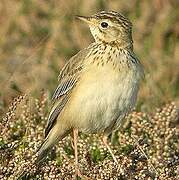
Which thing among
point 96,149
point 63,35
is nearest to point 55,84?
point 63,35

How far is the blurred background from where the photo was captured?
35.4ft

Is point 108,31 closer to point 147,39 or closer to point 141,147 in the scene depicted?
point 141,147

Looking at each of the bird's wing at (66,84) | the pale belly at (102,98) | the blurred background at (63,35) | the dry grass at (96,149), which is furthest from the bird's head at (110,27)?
the blurred background at (63,35)

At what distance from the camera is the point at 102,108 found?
22.6 ft

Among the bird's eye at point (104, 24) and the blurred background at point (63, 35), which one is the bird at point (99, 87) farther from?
the blurred background at point (63, 35)

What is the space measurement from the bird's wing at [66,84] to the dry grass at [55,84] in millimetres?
245

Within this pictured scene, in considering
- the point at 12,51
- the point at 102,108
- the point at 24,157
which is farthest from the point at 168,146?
the point at 12,51

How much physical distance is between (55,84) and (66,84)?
10.1 ft

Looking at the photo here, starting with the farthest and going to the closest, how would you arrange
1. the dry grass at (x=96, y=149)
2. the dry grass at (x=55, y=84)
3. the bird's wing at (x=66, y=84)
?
the bird's wing at (x=66, y=84) → the dry grass at (x=55, y=84) → the dry grass at (x=96, y=149)

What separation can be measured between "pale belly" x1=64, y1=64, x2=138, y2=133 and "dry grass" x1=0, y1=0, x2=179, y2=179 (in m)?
0.29

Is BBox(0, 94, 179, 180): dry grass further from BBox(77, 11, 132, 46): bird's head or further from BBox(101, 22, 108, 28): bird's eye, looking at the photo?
BBox(101, 22, 108, 28): bird's eye

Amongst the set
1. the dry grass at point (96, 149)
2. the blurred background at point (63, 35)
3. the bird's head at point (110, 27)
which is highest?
the blurred background at point (63, 35)

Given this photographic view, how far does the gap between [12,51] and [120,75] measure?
4.68 metres

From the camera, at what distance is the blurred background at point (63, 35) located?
35.4 feet
